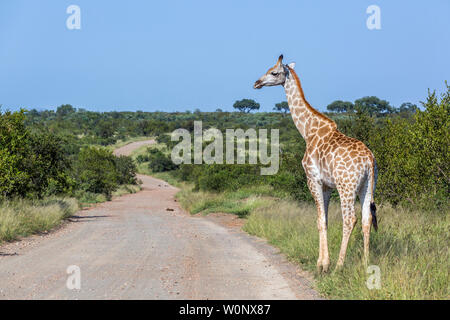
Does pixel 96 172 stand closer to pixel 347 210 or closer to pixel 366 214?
pixel 347 210

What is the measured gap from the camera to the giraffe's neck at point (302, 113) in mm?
10123

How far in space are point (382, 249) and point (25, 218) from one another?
37.0 feet

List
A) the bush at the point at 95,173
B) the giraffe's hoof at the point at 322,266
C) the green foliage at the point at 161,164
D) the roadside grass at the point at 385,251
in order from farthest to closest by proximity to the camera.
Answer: the green foliage at the point at 161,164, the bush at the point at 95,173, the giraffe's hoof at the point at 322,266, the roadside grass at the point at 385,251

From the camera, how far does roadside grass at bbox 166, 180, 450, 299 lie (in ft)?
24.0

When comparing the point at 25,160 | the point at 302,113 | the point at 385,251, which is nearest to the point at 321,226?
the point at 385,251

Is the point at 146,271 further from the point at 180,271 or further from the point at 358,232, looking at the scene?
the point at 358,232

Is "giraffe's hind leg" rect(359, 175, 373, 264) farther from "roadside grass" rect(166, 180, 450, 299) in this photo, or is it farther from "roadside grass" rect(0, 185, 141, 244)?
"roadside grass" rect(0, 185, 141, 244)

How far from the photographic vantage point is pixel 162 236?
51.4 ft

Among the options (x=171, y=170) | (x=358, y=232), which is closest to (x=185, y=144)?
(x=171, y=170)

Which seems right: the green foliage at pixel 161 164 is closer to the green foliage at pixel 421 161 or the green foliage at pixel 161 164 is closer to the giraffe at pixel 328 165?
the green foliage at pixel 421 161

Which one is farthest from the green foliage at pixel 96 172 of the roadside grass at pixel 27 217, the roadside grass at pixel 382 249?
the roadside grass at pixel 382 249

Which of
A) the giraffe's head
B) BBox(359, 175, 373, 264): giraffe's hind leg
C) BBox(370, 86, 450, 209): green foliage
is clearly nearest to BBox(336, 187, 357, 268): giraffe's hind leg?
BBox(359, 175, 373, 264): giraffe's hind leg

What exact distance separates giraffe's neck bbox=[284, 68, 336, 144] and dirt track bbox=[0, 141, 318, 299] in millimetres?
2734

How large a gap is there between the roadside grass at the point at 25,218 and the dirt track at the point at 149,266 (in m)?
0.47
